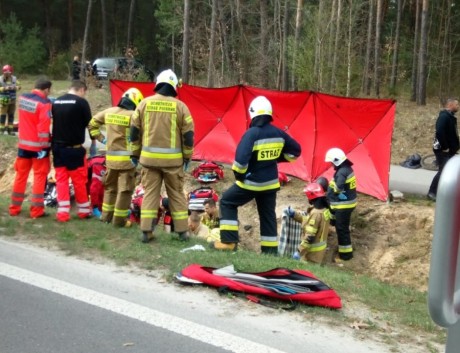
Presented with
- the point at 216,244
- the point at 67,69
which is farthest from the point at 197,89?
the point at 67,69

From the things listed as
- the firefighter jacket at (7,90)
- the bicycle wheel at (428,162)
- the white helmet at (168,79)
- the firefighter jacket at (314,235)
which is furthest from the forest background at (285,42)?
the white helmet at (168,79)

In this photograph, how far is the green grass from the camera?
4.57 metres

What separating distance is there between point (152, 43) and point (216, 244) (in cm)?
4493

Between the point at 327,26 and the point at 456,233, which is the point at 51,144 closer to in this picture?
the point at 456,233

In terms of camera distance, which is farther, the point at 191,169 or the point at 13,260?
the point at 191,169

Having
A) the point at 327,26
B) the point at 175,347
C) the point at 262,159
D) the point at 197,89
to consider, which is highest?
the point at 327,26

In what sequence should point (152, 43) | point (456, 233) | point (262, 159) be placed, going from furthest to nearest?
point (152, 43), point (262, 159), point (456, 233)

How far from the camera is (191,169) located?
12.8 meters

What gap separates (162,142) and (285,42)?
1896 centimetres

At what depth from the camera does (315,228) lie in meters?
8.69

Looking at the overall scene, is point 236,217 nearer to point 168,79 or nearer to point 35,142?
point 168,79

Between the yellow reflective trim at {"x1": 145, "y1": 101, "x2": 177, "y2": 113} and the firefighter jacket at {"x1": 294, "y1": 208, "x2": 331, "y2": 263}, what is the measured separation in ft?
10.9

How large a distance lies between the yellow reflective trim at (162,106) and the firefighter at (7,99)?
9.60 meters

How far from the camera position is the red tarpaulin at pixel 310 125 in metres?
10.5
